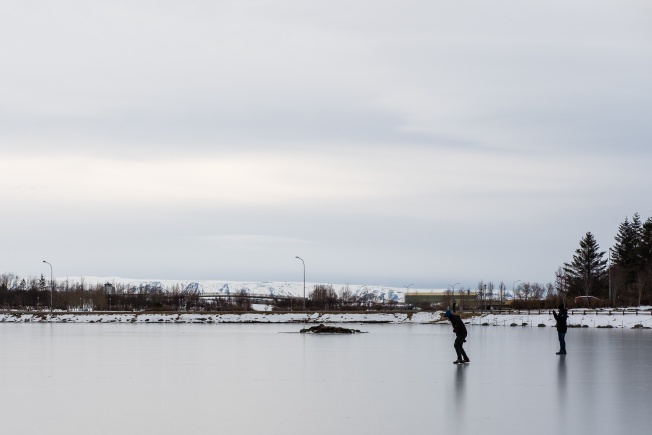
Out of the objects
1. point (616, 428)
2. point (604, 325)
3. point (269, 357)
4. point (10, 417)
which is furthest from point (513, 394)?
point (604, 325)

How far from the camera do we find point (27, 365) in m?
24.8

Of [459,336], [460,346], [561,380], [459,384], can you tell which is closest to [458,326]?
[459,336]

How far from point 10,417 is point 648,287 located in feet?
338

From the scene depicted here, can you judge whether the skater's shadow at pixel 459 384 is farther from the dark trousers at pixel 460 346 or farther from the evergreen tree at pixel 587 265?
the evergreen tree at pixel 587 265

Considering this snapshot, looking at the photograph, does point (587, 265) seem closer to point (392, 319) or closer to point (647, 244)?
point (647, 244)

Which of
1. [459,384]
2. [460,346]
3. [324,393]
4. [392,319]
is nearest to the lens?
[324,393]

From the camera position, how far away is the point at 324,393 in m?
17.6

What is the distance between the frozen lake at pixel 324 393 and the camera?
44.0 ft

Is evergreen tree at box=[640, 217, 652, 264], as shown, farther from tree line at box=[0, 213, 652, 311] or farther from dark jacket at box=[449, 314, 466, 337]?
dark jacket at box=[449, 314, 466, 337]

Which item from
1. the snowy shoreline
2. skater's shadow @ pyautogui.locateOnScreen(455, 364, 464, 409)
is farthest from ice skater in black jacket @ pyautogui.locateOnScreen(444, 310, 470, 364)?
the snowy shoreline

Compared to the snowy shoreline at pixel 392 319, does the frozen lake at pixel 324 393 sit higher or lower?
higher

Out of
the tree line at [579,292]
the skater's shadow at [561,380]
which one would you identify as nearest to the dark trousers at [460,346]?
the skater's shadow at [561,380]

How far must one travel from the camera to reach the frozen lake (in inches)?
528

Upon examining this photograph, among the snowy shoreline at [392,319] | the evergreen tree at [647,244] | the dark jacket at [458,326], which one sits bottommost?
the snowy shoreline at [392,319]
